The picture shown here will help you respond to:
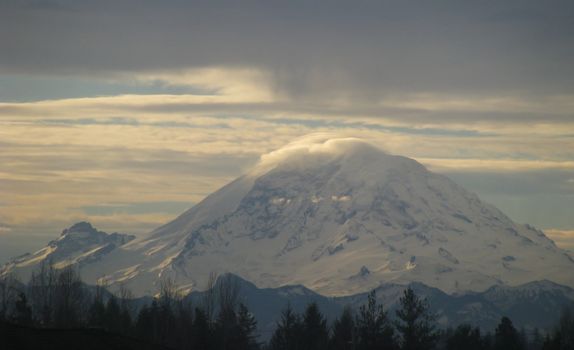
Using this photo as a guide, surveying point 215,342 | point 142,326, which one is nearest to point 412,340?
point 215,342

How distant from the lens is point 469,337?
159m

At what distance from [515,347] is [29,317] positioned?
70954 millimetres

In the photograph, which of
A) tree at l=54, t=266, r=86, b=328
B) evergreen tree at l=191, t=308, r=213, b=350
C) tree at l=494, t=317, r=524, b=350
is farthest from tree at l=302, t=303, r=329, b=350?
tree at l=54, t=266, r=86, b=328

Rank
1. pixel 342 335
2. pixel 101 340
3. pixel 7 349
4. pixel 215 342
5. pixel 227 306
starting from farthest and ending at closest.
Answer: pixel 227 306 < pixel 342 335 < pixel 215 342 < pixel 101 340 < pixel 7 349

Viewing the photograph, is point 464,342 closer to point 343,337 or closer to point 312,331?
point 343,337

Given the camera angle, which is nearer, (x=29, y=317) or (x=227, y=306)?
(x=29, y=317)

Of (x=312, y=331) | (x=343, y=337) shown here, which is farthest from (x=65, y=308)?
(x=343, y=337)

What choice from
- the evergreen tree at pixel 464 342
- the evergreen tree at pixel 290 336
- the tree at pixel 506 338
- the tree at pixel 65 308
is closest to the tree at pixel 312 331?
the evergreen tree at pixel 290 336

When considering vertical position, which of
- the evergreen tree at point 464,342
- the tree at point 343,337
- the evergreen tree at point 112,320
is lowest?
the tree at point 343,337

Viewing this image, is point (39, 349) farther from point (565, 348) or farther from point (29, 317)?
point (565, 348)

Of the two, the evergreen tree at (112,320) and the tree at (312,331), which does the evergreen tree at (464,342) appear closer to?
the tree at (312,331)

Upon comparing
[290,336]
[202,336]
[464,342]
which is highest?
[202,336]

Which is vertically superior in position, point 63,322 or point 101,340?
point 101,340

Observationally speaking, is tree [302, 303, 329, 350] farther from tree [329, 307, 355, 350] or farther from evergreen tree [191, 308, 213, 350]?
evergreen tree [191, 308, 213, 350]
